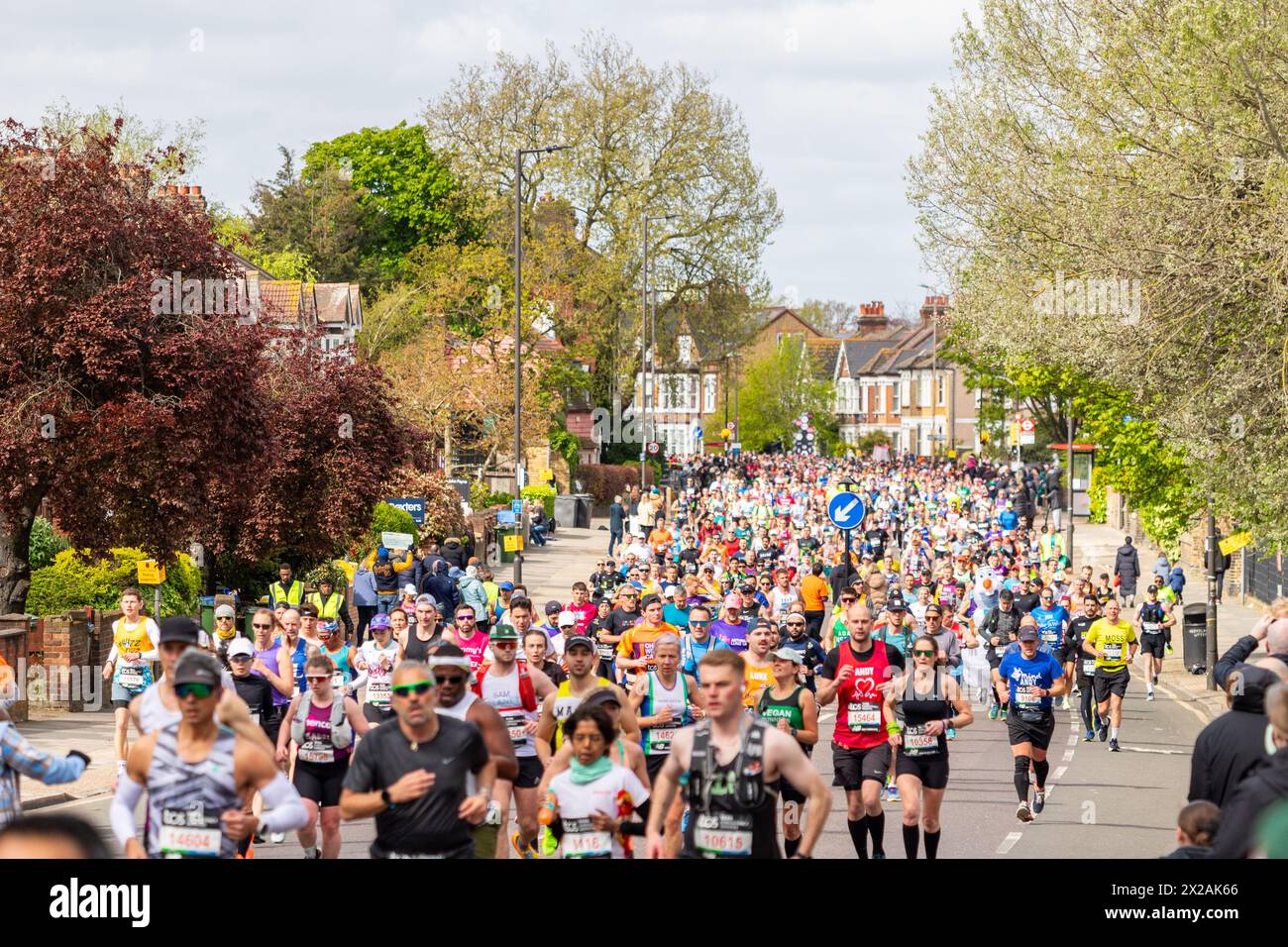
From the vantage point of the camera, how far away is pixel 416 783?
291 inches

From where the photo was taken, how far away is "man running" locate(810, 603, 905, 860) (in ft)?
40.1

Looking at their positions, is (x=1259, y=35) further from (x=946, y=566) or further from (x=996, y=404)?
(x=996, y=404)

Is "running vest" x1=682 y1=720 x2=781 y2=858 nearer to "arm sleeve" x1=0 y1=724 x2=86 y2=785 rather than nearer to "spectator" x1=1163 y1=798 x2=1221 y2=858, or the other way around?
"spectator" x1=1163 y1=798 x2=1221 y2=858

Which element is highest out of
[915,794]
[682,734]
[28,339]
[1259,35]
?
[1259,35]

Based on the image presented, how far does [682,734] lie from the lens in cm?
788

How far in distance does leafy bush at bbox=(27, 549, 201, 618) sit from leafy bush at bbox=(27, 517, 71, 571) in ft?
1.33

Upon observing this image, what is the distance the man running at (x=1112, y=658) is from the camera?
19.9 metres

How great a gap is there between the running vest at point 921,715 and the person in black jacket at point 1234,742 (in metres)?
3.50

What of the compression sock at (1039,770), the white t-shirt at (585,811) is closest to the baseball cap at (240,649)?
the white t-shirt at (585,811)

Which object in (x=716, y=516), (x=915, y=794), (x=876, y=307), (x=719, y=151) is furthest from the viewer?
(x=876, y=307)

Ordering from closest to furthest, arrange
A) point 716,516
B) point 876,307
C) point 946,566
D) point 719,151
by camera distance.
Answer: point 946,566, point 716,516, point 719,151, point 876,307

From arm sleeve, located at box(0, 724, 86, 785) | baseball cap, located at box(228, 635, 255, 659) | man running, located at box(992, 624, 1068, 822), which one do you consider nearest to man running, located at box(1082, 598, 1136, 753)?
man running, located at box(992, 624, 1068, 822)
